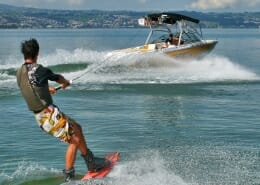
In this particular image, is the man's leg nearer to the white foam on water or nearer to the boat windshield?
the white foam on water

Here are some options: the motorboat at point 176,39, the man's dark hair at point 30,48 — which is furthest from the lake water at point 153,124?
the man's dark hair at point 30,48

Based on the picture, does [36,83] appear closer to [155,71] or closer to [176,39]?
[155,71]

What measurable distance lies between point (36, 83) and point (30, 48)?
484mm

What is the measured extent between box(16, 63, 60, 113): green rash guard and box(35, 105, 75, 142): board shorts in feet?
0.27

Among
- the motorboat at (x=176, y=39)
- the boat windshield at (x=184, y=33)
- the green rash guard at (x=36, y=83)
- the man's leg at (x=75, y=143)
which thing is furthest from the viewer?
the boat windshield at (x=184, y=33)

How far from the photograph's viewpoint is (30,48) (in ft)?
24.4

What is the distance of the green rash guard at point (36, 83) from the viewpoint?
24.6 feet

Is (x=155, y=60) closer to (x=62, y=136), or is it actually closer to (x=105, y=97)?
(x=105, y=97)

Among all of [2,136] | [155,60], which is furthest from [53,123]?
[155,60]

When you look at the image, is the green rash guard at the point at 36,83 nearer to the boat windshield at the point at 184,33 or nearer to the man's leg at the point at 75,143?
the man's leg at the point at 75,143

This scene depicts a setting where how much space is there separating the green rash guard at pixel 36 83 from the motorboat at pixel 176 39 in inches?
849

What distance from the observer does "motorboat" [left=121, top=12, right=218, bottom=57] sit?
29266 mm

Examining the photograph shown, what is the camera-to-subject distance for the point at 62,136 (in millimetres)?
7801

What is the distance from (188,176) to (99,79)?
710 inches
